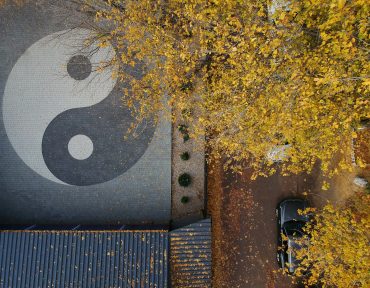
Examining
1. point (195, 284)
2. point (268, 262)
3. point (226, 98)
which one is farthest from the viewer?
point (268, 262)

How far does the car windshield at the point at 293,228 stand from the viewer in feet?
58.6

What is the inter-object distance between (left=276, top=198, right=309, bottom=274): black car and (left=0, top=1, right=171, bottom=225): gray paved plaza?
6.58 meters

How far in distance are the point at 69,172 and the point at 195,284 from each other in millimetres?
9626

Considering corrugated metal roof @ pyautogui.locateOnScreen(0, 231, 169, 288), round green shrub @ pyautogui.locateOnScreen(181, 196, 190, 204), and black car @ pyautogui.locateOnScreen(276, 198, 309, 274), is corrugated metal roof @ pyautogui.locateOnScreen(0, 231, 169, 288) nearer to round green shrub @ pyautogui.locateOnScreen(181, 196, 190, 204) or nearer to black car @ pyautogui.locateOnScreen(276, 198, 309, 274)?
round green shrub @ pyautogui.locateOnScreen(181, 196, 190, 204)

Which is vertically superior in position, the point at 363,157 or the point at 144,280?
the point at 363,157

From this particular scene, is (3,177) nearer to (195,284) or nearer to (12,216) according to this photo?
(12,216)

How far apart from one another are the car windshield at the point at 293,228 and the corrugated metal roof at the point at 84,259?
6710 mm

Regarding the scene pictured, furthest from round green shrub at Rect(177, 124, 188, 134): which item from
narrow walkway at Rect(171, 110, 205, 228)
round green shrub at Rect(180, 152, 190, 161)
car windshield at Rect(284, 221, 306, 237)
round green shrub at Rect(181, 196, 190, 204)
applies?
car windshield at Rect(284, 221, 306, 237)

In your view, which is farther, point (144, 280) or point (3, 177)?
point (3, 177)

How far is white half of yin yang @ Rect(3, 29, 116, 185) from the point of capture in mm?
19516

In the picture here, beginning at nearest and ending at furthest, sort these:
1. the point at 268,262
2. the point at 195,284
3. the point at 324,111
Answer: the point at 324,111, the point at 195,284, the point at 268,262

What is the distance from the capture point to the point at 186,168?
19.2 meters

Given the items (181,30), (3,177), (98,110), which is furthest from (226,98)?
(3,177)

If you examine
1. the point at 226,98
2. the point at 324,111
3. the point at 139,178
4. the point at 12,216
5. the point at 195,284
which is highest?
the point at 226,98
